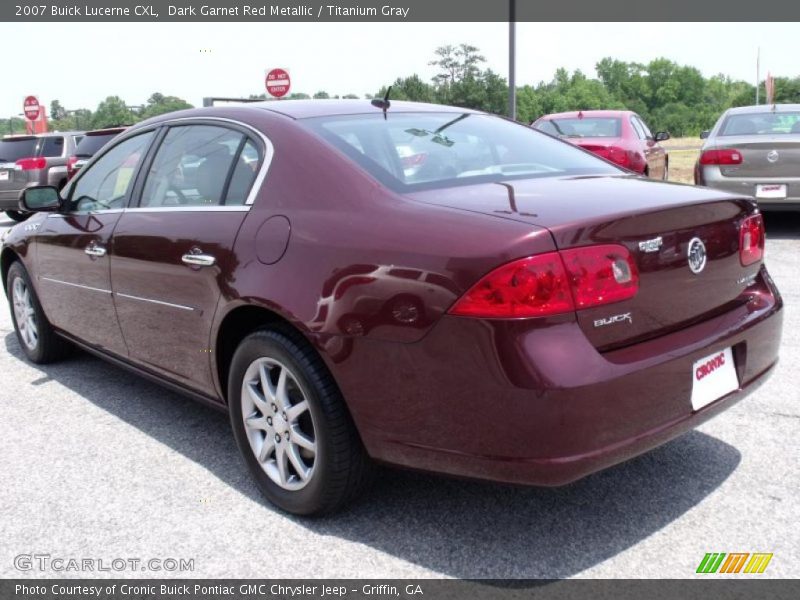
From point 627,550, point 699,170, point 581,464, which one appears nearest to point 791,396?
point 627,550

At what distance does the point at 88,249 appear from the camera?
13.9 feet

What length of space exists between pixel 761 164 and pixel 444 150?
671cm

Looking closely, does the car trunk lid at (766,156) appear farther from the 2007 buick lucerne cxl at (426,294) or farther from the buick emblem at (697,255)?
the buick emblem at (697,255)

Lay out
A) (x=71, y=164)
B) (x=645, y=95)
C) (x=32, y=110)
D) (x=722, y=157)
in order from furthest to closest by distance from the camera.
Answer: (x=645, y=95) → (x=32, y=110) → (x=71, y=164) → (x=722, y=157)

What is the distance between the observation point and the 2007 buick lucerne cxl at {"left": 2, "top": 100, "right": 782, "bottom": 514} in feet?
7.83

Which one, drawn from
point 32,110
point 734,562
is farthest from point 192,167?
point 32,110

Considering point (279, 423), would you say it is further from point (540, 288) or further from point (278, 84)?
point (278, 84)

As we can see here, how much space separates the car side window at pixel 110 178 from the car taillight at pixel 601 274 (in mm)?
2539

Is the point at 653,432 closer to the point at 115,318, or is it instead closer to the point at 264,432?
the point at 264,432

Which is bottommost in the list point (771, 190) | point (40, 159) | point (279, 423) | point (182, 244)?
point (279, 423)

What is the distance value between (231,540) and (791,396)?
287 cm

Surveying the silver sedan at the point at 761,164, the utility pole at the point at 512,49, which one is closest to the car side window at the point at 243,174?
the silver sedan at the point at 761,164

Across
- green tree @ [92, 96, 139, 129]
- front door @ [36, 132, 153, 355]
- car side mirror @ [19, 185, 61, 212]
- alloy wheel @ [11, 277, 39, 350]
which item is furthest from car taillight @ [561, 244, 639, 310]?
green tree @ [92, 96, 139, 129]

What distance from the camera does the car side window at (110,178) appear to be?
4141 mm
